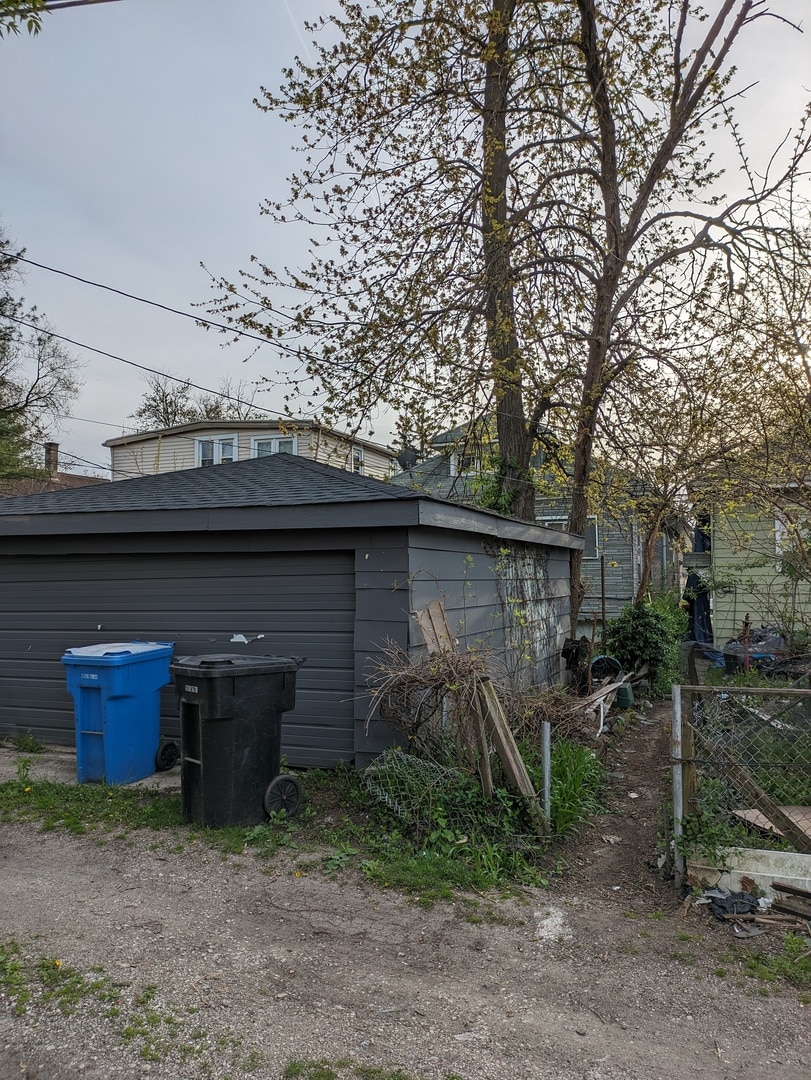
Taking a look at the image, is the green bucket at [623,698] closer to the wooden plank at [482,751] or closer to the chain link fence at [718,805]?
the chain link fence at [718,805]

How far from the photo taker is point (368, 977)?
315cm

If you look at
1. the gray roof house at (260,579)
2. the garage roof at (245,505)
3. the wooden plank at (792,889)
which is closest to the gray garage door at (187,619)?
the gray roof house at (260,579)

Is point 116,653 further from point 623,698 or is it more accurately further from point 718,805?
point 623,698

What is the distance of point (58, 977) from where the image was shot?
121 inches

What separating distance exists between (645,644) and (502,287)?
19.8ft

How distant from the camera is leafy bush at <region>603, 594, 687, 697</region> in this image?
11.5m

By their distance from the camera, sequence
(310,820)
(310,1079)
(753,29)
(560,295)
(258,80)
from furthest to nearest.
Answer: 1. (560,295)
2. (258,80)
3. (753,29)
4. (310,820)
5. (310,1079)

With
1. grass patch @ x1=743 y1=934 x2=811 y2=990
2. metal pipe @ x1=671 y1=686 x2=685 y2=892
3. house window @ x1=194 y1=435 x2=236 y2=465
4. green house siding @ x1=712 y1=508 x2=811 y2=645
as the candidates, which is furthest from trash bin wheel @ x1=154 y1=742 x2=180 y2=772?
house window @ x1=194 y1=435 x2=236 y2=465

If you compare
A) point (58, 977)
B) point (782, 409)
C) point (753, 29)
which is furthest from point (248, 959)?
point (753, 29)

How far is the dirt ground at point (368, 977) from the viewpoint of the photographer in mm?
2586

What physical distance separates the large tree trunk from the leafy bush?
2483mm

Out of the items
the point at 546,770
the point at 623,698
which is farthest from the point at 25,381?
the point at 546,770

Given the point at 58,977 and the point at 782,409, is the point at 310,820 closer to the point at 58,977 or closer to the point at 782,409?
the point at 58,977

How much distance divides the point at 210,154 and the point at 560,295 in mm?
5342
